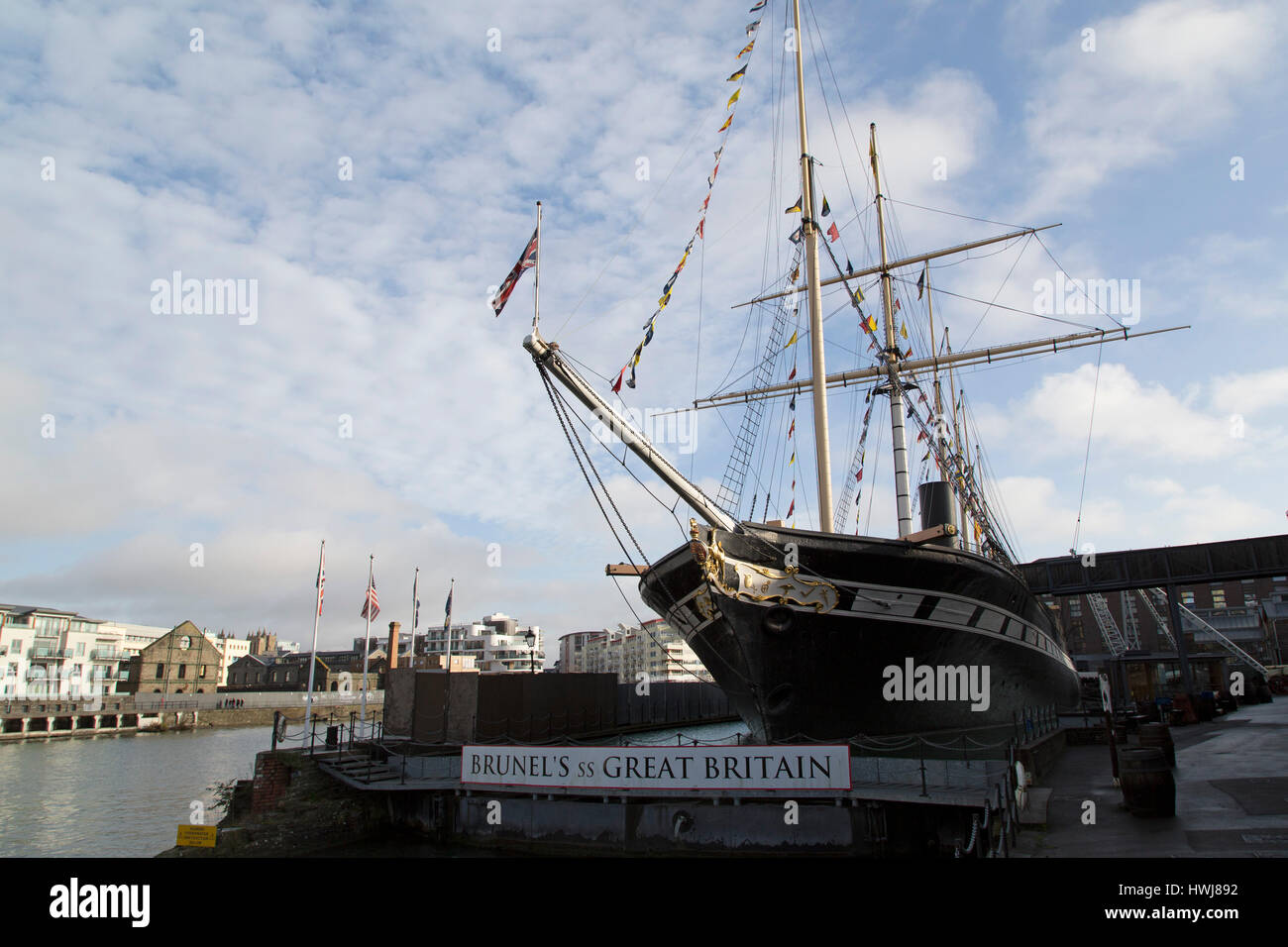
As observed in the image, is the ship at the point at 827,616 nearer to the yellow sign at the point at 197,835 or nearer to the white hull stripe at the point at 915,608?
the white hull stripe at the point at 915,608

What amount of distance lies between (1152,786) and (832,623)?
624 cm

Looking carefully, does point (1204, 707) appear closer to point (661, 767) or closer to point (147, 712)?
point (661, 767)

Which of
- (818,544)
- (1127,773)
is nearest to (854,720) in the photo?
(818,544)

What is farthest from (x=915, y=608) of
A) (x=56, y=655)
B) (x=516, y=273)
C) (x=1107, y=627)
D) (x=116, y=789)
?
(x=56, y=655)

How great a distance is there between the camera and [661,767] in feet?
44.5

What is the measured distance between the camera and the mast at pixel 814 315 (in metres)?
19.2

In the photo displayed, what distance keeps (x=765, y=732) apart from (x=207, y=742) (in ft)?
162

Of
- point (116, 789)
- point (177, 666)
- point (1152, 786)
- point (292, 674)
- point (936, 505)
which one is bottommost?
point (292, 674)

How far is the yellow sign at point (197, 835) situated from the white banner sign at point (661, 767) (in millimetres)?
4671

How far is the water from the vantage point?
2064 centimetres

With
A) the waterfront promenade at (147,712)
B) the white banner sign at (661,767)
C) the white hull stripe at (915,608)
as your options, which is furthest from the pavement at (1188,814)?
the waterfront promenade at (147,712)
